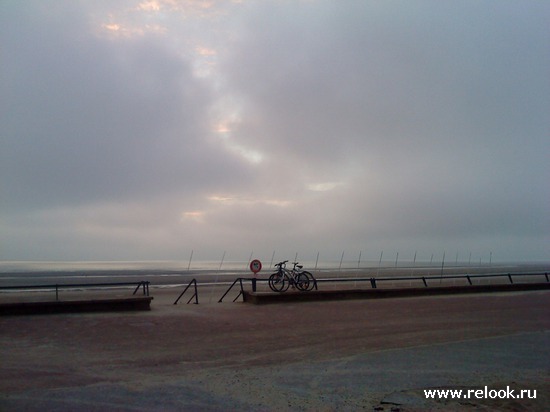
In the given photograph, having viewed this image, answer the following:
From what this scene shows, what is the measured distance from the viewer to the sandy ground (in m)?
6.25

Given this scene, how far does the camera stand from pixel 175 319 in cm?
1359

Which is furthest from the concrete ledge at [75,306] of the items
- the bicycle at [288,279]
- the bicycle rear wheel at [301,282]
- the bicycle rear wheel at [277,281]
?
the bicycle rear wheel at [301,282]

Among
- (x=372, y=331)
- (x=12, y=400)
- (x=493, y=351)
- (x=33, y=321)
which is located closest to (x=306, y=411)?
(x=12, y=400)

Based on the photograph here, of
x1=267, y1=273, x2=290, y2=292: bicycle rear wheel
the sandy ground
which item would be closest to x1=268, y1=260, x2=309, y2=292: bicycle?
x1=267, y1=273, x2=290, y2=292: bicycle rear wheel

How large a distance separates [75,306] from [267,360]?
8.24 m

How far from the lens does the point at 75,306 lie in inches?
565

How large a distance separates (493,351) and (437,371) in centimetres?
234

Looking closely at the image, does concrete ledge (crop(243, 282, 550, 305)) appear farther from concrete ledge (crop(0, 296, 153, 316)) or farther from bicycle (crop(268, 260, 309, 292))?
concrete ledge (crop(0, 296, 153, 316))

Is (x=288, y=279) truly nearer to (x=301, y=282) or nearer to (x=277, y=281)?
(x=277, y=281)

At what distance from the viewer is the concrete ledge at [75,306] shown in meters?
13.8

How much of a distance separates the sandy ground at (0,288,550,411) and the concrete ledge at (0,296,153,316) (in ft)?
1.83

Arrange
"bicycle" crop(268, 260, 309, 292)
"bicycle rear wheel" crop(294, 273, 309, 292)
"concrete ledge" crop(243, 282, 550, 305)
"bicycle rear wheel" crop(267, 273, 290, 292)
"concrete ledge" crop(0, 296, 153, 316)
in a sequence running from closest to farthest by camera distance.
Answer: "concrete ledge" crop(0, 296, 153, 316) < "concrete ledge" crop(243, 282, 550, 305) < "bicycle rear wheel" crop(267, 273, 290, 292) < "bicycle" crop(268, 260, 309, 292) < "bicycle rear wheel" crop(294, 273, 309, 292)

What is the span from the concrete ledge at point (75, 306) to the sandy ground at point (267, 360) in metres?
0.56

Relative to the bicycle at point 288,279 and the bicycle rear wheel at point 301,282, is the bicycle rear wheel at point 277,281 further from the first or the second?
the bicycle rear wheel at point 301,282
